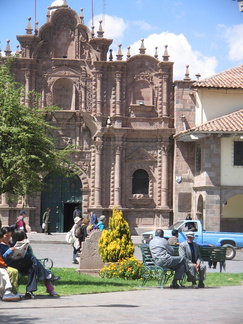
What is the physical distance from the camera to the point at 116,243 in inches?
765

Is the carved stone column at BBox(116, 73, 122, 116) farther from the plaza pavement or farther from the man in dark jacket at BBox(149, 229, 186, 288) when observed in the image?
the plaza pavement

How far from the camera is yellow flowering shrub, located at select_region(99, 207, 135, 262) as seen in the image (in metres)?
19.4

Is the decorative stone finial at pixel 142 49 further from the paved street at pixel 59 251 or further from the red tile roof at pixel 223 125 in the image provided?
the paved street at pixel 59 251

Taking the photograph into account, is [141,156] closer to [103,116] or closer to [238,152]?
[103,116]

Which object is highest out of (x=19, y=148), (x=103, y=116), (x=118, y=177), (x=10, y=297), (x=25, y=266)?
(x=103, y=116)

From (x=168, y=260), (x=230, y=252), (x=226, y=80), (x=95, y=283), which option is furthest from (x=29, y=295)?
(x=226, y=80)

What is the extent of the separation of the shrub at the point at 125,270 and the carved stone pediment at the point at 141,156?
24.4m

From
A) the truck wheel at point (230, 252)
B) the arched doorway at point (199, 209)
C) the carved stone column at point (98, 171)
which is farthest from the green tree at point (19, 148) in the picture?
the carved stone column at point (98, 171)

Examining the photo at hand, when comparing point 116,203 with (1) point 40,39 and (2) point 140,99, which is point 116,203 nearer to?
(2) point 140,99

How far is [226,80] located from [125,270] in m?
25.8

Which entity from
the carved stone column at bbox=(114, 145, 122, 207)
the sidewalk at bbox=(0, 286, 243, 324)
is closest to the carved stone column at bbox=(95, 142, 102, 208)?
the carved stone column at bbox=(114, 145, 122, 207)

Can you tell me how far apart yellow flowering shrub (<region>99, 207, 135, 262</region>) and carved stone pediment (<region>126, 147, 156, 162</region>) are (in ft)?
76.8

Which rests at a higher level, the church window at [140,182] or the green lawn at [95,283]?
the church window at [140,182]

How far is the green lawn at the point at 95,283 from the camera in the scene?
15.5m
